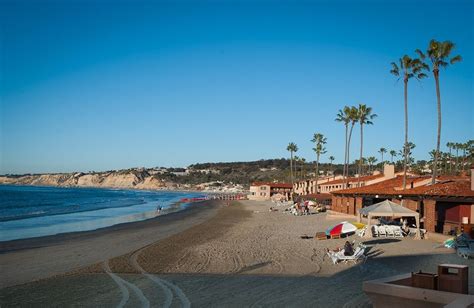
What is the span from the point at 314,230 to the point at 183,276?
1479cm

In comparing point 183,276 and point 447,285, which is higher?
point 447,285

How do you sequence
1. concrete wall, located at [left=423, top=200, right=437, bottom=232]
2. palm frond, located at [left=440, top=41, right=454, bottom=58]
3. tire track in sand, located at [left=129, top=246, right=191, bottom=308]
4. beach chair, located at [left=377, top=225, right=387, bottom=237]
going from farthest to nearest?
palm frond, located at [left=440, top=41, right=454, bottom=58]
concrete wall, located at [left=423, top=200, right=437, bottom=232]
beach chair, located at [left=377, top=225, right=387, bottom=237]
tire track in sand, located at [left=129, top=246, right=191, bottom=308]

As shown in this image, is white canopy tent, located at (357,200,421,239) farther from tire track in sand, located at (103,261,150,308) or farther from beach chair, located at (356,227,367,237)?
tire track in sand, located at (103,261,150,308)

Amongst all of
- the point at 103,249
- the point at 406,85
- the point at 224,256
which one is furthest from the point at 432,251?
the point at 406,85

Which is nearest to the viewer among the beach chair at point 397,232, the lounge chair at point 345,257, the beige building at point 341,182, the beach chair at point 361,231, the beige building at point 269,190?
the lounge chair at point 345,257

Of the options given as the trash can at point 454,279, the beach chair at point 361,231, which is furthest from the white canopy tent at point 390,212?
the trash can at point 454,279

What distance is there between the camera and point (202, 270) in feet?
48.7

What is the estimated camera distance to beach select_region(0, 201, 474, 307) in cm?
1088

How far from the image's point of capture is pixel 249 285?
12.1 meters

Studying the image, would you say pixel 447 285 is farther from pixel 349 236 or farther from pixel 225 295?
pixel 349 236

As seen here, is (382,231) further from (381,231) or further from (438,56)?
(438,56)

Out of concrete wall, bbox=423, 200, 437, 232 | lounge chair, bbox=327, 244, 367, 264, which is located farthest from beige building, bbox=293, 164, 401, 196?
lounge chair, bbox=327, 244, 367, 264

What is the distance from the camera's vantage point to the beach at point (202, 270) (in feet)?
35.7

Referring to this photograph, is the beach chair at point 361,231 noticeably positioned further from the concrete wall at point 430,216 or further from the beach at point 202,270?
the concrete wall at point 430,216
